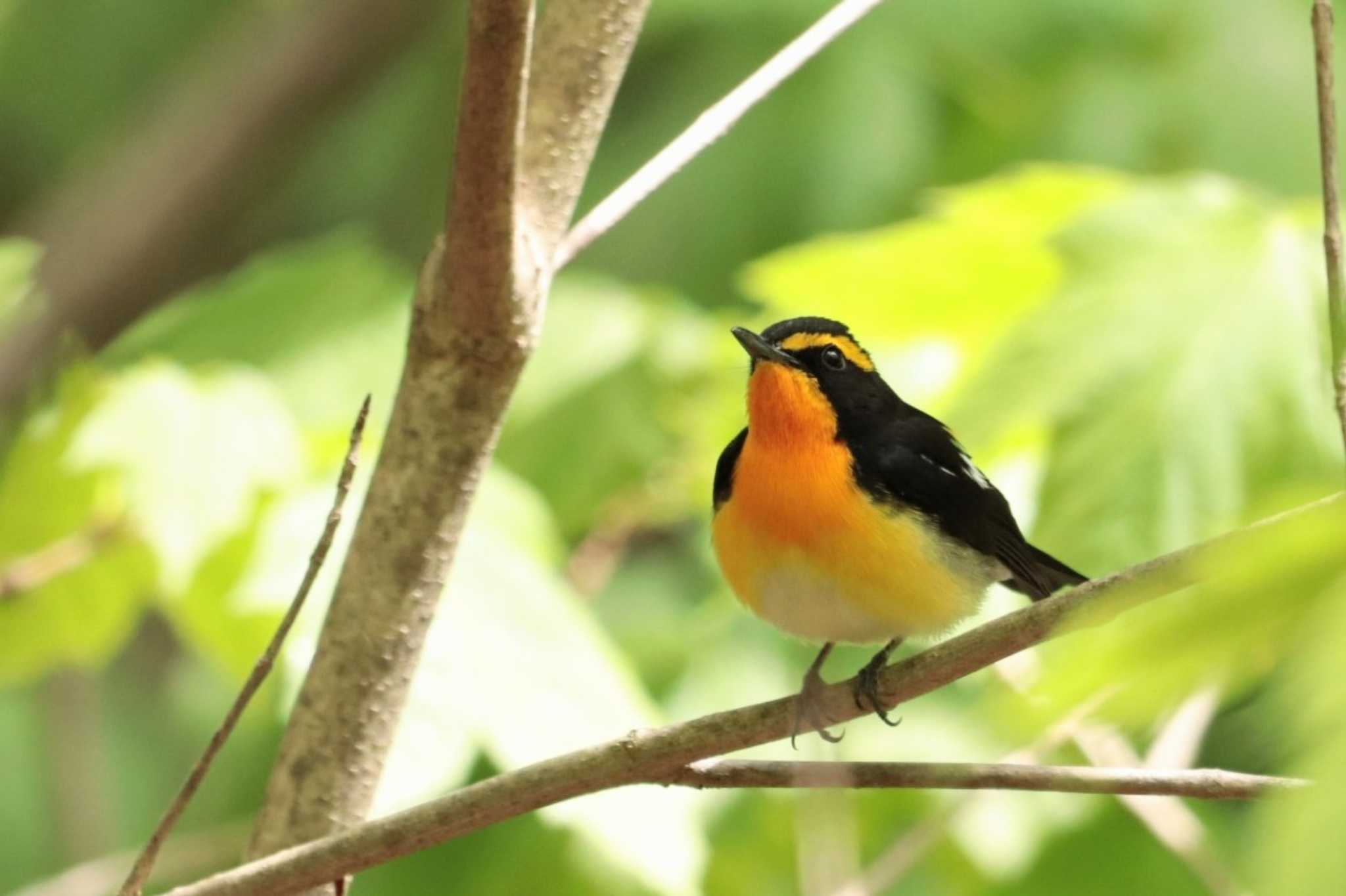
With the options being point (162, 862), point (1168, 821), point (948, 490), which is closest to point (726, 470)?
point (948, 490)

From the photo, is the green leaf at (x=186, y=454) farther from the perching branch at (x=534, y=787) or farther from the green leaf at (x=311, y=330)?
the perching branch at (x=534, y=787)

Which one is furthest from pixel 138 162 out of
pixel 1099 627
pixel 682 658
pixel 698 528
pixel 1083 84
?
pixel 1099 627

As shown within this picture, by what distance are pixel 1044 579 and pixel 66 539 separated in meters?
1.86

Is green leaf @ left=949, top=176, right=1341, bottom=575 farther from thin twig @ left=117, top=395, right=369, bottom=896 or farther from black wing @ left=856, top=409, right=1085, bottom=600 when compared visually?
thin twig @ left=117, top=395, right=369, bottom=896

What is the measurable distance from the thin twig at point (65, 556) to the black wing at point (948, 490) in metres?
1.40

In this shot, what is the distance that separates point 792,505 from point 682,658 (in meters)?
1.18

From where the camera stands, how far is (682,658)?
12.5ft

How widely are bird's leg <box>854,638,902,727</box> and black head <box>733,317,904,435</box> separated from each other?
417mm

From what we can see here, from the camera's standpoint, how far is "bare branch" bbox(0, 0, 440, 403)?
4.45 m

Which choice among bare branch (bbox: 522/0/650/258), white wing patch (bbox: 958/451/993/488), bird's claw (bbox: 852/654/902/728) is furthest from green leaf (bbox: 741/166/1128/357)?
bare branch (bbox: 522/0/650/258)

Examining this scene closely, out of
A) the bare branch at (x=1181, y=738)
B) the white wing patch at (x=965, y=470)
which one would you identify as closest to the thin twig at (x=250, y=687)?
the bare branch at (x=1181, y=738)


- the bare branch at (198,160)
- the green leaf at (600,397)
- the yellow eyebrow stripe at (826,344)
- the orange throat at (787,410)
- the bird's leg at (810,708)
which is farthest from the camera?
the bare branch at (198,160)

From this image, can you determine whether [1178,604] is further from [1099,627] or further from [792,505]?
[792,505]

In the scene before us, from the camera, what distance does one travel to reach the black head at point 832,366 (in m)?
2.96
